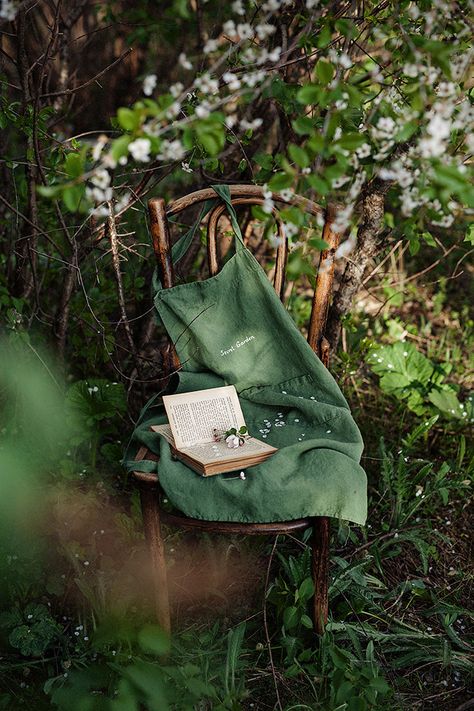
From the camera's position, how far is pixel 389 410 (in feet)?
8.94

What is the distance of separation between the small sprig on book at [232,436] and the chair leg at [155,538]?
21 centimetres

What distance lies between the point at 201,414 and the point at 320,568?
490 mm

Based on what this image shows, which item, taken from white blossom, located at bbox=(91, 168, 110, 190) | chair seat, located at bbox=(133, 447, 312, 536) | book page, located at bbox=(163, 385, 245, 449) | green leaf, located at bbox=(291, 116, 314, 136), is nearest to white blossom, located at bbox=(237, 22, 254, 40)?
green leaf, located at bbox=(291, 116, 314, 136)

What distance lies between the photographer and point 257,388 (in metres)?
1.91

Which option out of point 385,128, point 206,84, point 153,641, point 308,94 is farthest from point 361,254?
point 153,641

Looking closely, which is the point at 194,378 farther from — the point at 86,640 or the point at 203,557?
the point at 86,640

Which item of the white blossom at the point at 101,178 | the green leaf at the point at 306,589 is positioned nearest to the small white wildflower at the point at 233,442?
the green leaf at the point at 306,589

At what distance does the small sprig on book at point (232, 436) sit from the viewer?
5.38 ft

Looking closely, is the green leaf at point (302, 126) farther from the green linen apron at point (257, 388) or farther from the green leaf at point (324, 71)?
the green linen apron at point (257, 388)

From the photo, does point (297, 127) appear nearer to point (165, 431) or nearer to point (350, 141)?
point (350, 141)

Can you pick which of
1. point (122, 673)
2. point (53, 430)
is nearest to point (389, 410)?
point (53, 430)

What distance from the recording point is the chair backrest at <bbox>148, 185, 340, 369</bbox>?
1741 millimetres

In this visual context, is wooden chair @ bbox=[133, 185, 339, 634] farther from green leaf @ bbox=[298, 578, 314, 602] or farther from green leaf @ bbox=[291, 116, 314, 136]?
green leaf @ bbox=[291, 116, 314, 136]

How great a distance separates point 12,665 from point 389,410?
1686 millimetres
